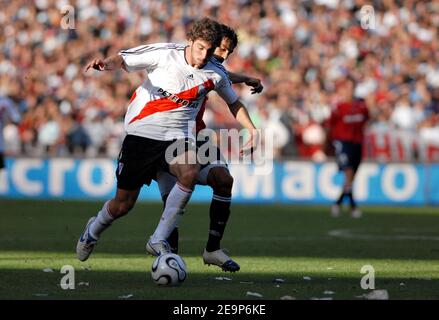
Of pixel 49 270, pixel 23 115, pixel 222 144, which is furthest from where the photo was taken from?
pixel 23 115

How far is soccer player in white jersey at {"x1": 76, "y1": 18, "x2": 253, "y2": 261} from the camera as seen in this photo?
894cm

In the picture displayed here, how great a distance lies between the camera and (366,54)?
26.7 m

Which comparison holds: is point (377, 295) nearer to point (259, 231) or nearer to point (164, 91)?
point (164, 91)

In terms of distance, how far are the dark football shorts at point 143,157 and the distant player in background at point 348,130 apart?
10.9 m

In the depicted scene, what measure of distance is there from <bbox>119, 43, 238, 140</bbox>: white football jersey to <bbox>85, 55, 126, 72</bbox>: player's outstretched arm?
7cm

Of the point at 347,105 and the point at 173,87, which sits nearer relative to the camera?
the point at 173,87

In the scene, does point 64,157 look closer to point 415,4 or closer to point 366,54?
point 366,54

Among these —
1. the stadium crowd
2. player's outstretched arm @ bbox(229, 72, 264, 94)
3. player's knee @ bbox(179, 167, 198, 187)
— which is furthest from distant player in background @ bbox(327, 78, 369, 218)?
player's knee @ bbox(179, 167, 198, 187)

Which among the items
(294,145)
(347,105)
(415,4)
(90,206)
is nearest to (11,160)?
(90,206)

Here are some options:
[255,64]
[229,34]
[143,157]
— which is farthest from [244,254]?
[255,64]

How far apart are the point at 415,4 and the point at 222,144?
7935 millimetres

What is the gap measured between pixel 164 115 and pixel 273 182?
47.7 ft

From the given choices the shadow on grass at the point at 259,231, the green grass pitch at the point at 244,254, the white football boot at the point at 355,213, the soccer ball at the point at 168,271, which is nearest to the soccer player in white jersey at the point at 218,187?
the green grass pitch at the point at 244,254

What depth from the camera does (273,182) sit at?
2353cm
